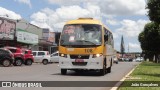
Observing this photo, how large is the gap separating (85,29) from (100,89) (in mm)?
9254

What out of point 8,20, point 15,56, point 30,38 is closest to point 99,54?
point 15,56

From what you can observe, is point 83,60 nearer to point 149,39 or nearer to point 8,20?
point 8,20

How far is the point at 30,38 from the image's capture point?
204 feet

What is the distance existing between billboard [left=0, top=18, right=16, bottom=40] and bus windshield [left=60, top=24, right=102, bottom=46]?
88.6ft

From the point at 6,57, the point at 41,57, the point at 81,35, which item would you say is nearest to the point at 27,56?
the point at 6,57

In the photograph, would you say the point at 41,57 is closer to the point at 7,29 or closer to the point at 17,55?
the point at 7,29

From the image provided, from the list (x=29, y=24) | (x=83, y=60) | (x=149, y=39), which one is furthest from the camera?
(x=149, y=39)

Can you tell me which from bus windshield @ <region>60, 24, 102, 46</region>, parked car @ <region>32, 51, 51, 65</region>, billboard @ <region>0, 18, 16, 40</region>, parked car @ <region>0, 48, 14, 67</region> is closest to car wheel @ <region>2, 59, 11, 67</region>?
parked car @ <region>0, 48, 14, 67</region>

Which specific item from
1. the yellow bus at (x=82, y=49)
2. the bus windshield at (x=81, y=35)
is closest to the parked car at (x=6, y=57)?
the bus windshield at (x=81, y=35)

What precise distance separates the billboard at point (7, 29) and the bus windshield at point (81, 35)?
27008mm

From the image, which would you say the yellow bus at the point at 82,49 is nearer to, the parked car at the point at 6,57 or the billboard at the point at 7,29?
the parked car at the point at 6,57

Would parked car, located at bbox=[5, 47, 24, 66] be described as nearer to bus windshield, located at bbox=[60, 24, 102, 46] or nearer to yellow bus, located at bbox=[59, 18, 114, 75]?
bus windshield, located at bbox=[60, 24, 102, 46]

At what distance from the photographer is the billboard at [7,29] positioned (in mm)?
50594

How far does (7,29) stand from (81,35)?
96.9 ft
